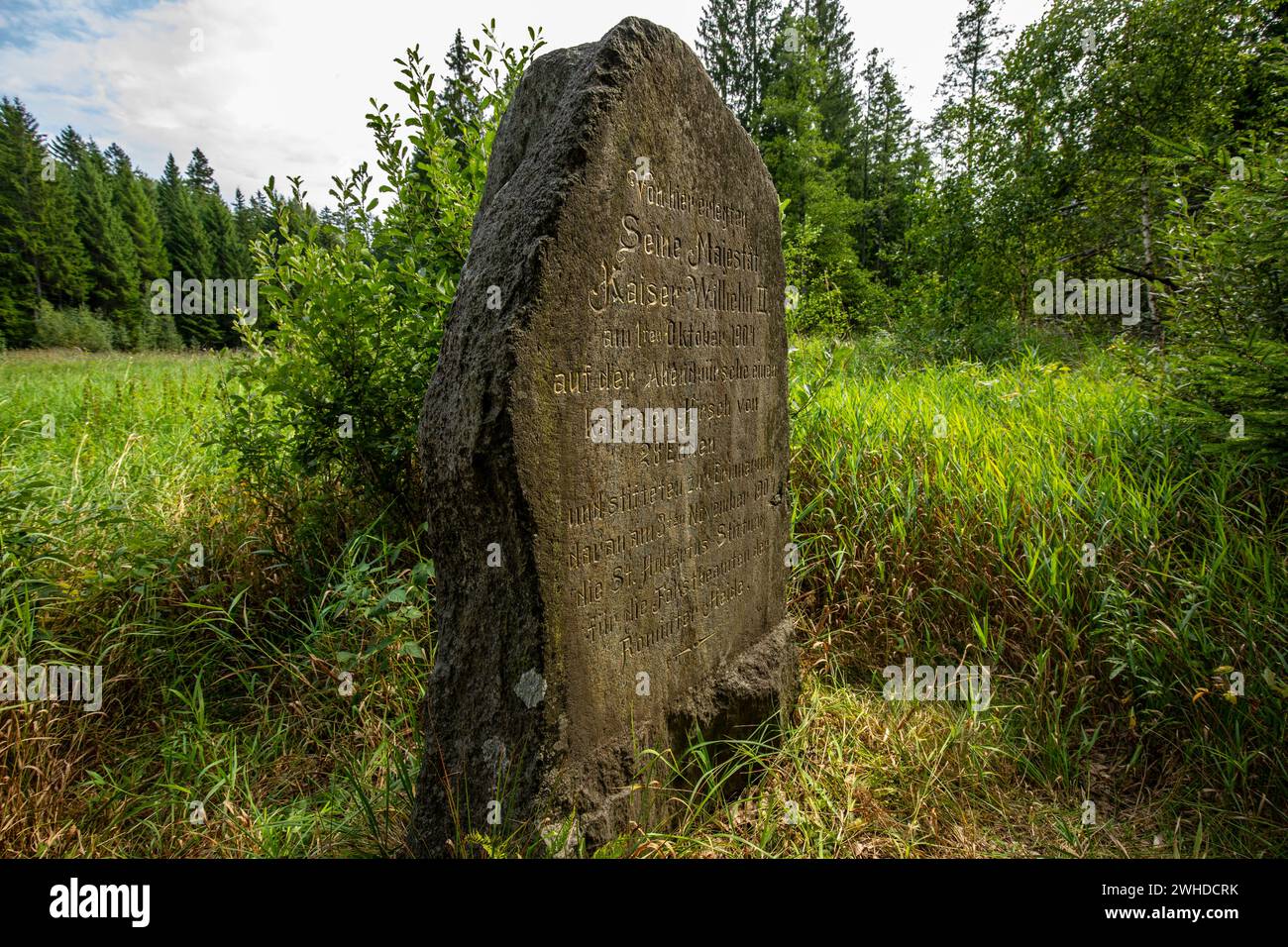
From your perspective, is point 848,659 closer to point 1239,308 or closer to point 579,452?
point 579,452

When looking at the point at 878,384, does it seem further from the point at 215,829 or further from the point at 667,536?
the point at 215,829

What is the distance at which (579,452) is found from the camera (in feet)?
6.26

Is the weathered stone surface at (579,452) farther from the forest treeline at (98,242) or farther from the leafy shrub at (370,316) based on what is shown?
the forest treeline at (98,242)

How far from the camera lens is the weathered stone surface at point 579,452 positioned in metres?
1.81

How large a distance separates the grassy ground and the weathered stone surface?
0.40m

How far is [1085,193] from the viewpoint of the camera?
7773 mm

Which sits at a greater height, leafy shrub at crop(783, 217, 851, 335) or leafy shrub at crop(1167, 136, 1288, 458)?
leafy shrub at crop(783, 217, 851, 335)

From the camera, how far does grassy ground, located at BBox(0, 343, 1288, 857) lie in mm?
2326

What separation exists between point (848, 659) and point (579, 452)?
6.88 feet

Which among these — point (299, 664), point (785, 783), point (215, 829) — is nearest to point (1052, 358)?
point (785, 783)

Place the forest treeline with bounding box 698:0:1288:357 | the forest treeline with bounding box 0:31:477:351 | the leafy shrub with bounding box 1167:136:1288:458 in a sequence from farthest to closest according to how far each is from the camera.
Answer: the forest treeline with bounding box 0:31:477:351, the forest treeline with bounding box 698:0:1288:357, the leafy shrub with bounding box 1167:136:1288:458

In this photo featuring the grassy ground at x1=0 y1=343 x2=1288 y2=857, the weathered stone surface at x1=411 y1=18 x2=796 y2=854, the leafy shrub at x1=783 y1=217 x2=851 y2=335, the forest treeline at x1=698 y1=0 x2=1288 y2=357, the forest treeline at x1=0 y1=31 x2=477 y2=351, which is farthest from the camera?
the forest treeline at x1=0 y1=31 x2=477 y2=351

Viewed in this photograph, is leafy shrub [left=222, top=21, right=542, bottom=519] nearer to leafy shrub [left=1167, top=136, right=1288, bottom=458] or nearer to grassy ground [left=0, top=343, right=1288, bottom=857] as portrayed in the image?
grassy ground [left=0, top=343, right=1288, bottom=857]

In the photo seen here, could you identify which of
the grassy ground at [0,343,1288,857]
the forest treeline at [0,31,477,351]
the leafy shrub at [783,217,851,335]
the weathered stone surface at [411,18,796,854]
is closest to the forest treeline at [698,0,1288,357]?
the leafy shrub at [783,217,851,335]
